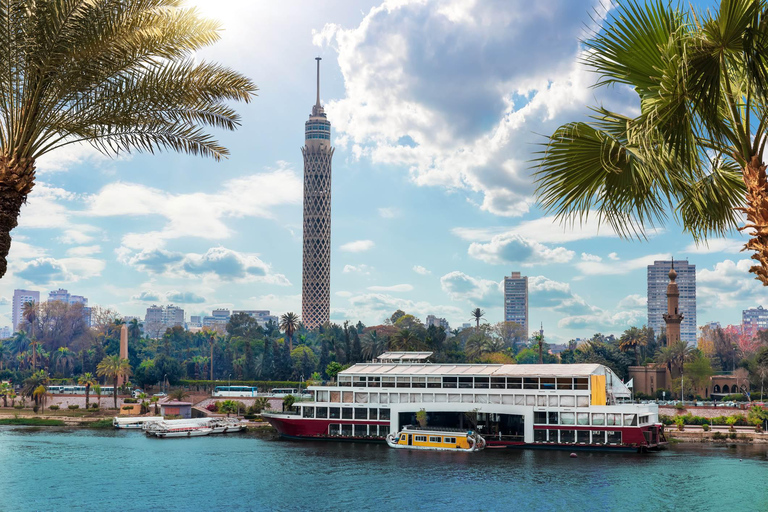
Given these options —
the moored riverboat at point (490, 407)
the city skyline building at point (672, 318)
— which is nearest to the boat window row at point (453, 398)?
the moored riverboat at point (490, 407)

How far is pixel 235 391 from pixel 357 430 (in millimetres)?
39810

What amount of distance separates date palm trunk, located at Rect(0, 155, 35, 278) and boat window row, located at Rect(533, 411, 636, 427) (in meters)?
60.4

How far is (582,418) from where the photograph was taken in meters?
66.1

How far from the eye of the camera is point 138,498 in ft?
145

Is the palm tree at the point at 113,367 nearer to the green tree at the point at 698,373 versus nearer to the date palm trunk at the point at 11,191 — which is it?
the green tree at the point at 698,373

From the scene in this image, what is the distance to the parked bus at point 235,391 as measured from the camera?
102 m

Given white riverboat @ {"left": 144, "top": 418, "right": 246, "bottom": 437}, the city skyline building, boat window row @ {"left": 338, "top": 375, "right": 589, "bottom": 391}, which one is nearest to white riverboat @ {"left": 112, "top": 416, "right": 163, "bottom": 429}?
white riverboat @ {"left": 144, "top": 418, "right": 246, "bottom": 437}

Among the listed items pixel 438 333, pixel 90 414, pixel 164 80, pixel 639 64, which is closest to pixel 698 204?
pixel 639 64

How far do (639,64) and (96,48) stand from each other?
9839mm

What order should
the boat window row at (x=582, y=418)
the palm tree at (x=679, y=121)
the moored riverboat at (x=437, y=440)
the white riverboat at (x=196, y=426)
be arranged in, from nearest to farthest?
the palm tree at (x=679, y=121) → the moored riverboat at (x=437, y=440) → the boat window row at (x=582, y=418) → the white riverboat at (x=196, y=426)

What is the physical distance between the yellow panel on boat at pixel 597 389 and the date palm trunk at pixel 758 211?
61982mm

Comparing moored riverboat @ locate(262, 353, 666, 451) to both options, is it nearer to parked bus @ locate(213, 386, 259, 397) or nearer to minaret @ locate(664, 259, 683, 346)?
parked bus @ locate(213, 386, 259, 397)

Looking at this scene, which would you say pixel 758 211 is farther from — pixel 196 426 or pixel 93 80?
pixel 196 426

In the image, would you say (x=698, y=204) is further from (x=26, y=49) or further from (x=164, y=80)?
(x=26, y=49)
